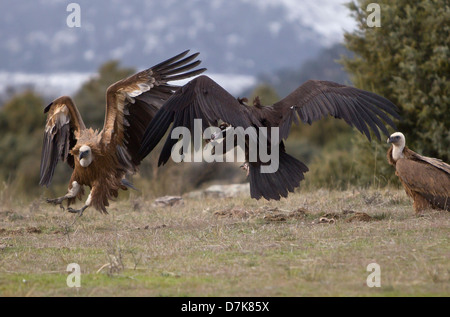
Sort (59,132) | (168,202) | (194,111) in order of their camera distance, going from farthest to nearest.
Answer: (168,202) → (59,132) → (194,111)

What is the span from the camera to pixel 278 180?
24.5 ft

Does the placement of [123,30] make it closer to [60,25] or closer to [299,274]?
[60,25]

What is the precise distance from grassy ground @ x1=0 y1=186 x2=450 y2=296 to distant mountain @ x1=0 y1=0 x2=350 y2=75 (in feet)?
217

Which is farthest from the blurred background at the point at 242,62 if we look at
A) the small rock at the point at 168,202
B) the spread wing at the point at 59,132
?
the spread wing at the point at 59,132

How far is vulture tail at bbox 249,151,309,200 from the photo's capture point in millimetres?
7352

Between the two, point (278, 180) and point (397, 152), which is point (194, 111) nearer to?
point (278, 180)

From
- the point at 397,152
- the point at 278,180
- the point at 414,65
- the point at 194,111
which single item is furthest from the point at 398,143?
the point at 414,65

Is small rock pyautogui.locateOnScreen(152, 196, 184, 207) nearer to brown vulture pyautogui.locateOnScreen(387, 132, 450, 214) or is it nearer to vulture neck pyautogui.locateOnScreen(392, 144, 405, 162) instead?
vulture neck pyautogui.locateOnScreen(392, 144, 405, 162)

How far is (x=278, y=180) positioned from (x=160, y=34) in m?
90.2

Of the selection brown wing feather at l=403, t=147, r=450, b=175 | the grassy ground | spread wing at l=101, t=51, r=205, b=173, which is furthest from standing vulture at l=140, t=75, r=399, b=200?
spread wing at l=101, t=51, r=205, b=173

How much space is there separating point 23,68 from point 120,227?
8103 cm

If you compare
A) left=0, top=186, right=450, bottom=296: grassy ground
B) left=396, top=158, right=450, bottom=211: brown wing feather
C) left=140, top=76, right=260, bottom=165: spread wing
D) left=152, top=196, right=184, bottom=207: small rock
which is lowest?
left=0, top=186, right=450, bottom=296: grassy ground

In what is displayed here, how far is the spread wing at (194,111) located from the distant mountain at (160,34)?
66.9 m

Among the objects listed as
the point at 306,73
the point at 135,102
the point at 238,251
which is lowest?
the point at 238,251
